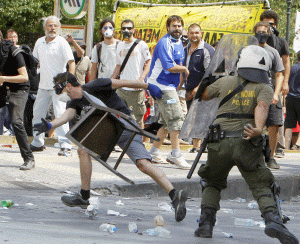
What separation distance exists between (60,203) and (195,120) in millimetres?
1545

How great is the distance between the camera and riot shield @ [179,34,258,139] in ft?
18.4

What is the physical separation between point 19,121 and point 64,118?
8.45ft

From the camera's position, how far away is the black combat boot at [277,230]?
441 centimetres

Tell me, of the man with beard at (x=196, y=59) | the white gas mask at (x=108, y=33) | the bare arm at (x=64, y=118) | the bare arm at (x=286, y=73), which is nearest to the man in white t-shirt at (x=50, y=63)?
the white gas mask at (x=108, y=33)

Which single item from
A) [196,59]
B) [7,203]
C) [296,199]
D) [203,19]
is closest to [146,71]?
[196,59]

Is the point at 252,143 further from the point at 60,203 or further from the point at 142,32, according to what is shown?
the point at 142,32

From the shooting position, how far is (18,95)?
8078 millimetres

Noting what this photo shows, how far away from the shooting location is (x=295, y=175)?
880 cm

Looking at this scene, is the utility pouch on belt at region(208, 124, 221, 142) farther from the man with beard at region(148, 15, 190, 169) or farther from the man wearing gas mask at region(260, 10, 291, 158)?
the man wearing gas mask at region(260, 10, 291, 158)

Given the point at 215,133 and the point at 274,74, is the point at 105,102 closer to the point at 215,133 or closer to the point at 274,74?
the point at 215,133

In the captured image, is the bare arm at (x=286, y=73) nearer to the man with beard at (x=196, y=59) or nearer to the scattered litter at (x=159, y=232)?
the man with beard at (x=196, y=59)

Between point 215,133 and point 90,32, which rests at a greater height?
point 215,133

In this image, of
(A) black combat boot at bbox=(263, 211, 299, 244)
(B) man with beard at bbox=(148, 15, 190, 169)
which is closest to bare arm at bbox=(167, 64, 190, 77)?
(B) man with beard at bbox=(148, 15, 190, 169)

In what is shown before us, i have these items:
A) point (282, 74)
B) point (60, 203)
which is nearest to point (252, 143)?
point (60, 203)
